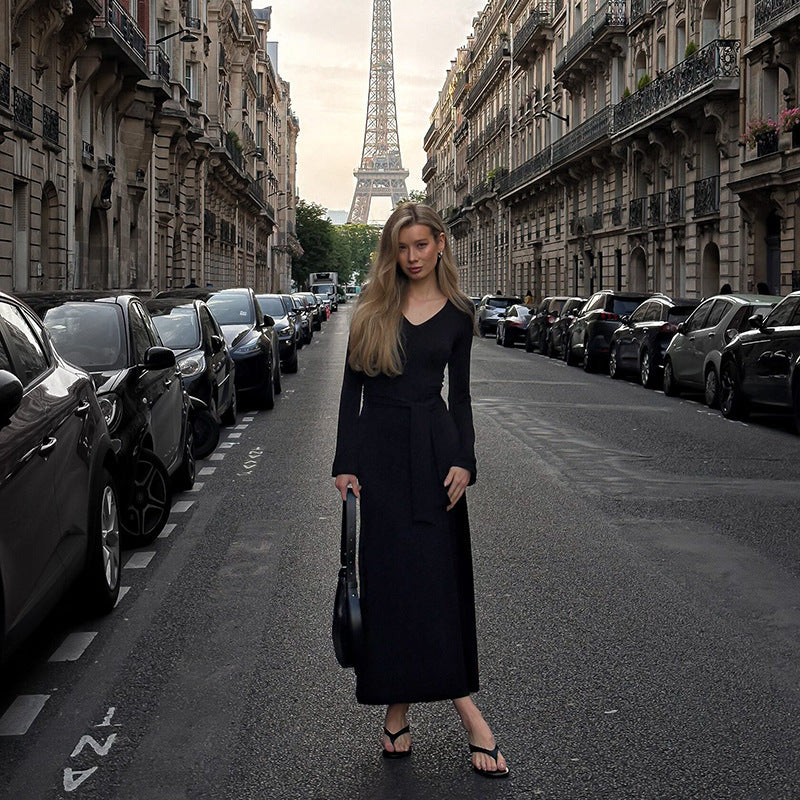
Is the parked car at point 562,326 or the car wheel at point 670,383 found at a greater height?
the parked car at point 562,326

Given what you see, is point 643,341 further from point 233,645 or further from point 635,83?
point 635,83

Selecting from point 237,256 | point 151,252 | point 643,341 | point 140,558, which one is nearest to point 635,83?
point 151,252

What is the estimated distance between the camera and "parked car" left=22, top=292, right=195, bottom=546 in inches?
305

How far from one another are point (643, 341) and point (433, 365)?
61.3 ft

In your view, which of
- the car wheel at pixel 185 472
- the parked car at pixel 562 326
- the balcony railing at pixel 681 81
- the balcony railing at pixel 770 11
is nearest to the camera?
the car wheel at pixel 185 472

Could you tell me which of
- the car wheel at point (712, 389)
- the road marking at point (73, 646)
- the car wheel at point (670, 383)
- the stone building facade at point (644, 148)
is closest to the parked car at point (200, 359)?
the road marking at point (73, 646)

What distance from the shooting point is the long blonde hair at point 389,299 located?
410cm

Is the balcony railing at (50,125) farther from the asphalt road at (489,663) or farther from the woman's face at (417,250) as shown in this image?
the woman's face at (417,250)

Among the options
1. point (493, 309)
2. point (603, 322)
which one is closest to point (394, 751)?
point (603, 322)

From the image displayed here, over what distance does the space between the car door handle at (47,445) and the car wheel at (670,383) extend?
15.5 meters

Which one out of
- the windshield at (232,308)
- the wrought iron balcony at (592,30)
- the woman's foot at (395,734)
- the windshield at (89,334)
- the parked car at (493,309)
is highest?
the wrought iron balcony at (592,30)

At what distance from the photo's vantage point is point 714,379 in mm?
17906

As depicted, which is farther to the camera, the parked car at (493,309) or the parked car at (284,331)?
the parked car at (493,309)

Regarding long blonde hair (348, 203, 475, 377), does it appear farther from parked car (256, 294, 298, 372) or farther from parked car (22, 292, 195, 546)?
parked car (256, 294, 298, 372)
